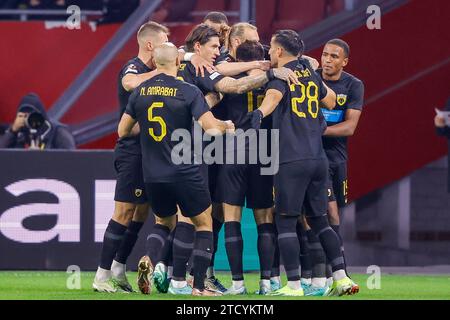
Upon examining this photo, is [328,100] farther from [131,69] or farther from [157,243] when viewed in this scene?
[157,243]

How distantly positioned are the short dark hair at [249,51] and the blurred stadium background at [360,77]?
4893 mm

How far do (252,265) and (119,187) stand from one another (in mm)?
2997

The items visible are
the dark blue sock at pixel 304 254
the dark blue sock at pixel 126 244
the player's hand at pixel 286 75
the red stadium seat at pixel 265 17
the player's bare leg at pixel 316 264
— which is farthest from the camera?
the red stadium seat at pixel 265 17

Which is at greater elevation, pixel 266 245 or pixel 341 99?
pixel 341 99

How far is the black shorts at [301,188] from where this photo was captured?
12516mm

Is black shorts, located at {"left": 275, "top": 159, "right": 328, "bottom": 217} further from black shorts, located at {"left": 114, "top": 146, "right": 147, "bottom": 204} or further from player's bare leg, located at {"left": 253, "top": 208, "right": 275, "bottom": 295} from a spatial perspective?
black shorts, located at {"left": 114, "top": 146, "right": 147, "bottom": 204}

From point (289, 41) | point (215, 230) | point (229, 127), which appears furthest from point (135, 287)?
point (289, 41)

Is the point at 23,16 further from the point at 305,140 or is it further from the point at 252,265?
the point at 305,140

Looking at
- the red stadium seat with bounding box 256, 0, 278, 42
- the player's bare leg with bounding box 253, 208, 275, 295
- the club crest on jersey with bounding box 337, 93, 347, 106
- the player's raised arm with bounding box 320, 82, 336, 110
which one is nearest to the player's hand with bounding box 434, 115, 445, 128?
the red stadium seat with bounding box 256, 0, 278, 42

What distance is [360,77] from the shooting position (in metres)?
18.3

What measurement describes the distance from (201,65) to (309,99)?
0.93m

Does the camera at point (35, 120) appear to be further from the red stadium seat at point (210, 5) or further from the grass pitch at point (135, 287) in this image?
Result: the red stadium seat at point (210, 5)

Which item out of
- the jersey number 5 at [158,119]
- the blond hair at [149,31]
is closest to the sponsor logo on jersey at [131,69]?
the blond hair at [149,31]

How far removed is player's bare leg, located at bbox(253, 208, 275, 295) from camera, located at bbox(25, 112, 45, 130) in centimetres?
448
